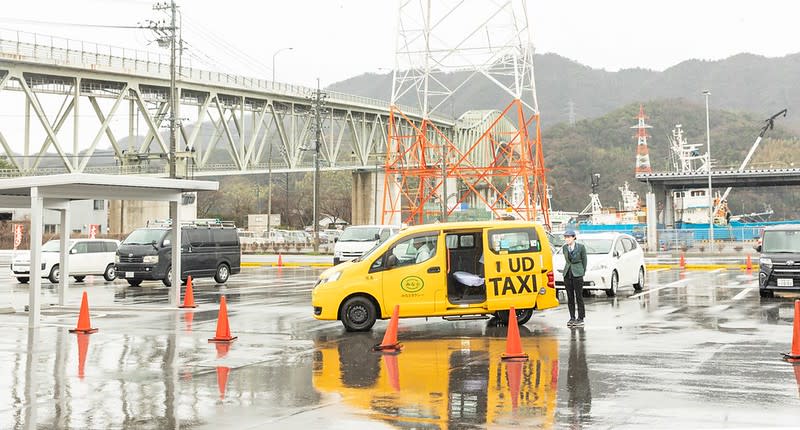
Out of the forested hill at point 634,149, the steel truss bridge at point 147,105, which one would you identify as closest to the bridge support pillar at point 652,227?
the steel truss bridge at point 147,105

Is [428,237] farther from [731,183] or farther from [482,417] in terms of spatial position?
[731,183]

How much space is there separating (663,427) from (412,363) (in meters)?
4.54

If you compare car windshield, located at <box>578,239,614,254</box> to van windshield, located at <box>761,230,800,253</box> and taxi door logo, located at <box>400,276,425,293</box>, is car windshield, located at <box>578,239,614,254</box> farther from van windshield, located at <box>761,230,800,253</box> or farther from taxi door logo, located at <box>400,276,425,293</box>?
taxi door logo, located at <box>400,276,425,293</box>

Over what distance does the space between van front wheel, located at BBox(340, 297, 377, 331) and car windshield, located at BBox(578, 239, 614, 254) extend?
8.86 meters

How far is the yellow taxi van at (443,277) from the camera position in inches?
576

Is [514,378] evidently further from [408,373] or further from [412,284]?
[412,284]

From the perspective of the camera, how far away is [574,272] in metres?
15.6

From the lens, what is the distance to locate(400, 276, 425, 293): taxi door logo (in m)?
14.6

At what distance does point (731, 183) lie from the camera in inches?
2571

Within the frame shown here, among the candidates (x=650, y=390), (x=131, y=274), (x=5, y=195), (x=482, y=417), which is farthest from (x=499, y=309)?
(x=131, y=274)

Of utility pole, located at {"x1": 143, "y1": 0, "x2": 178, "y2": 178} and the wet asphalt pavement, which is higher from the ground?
utility pole, located at {"x1": 143, "y1": 0, "x2": 178, "y2": 178}

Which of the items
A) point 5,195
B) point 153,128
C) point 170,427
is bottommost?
point 170,427

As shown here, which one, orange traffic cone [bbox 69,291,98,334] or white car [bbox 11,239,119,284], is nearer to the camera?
orange traffic cone [bbox 69,291,98,334]

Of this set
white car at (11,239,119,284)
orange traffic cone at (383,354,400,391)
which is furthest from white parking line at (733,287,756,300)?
white car at (11,239,119,284)
